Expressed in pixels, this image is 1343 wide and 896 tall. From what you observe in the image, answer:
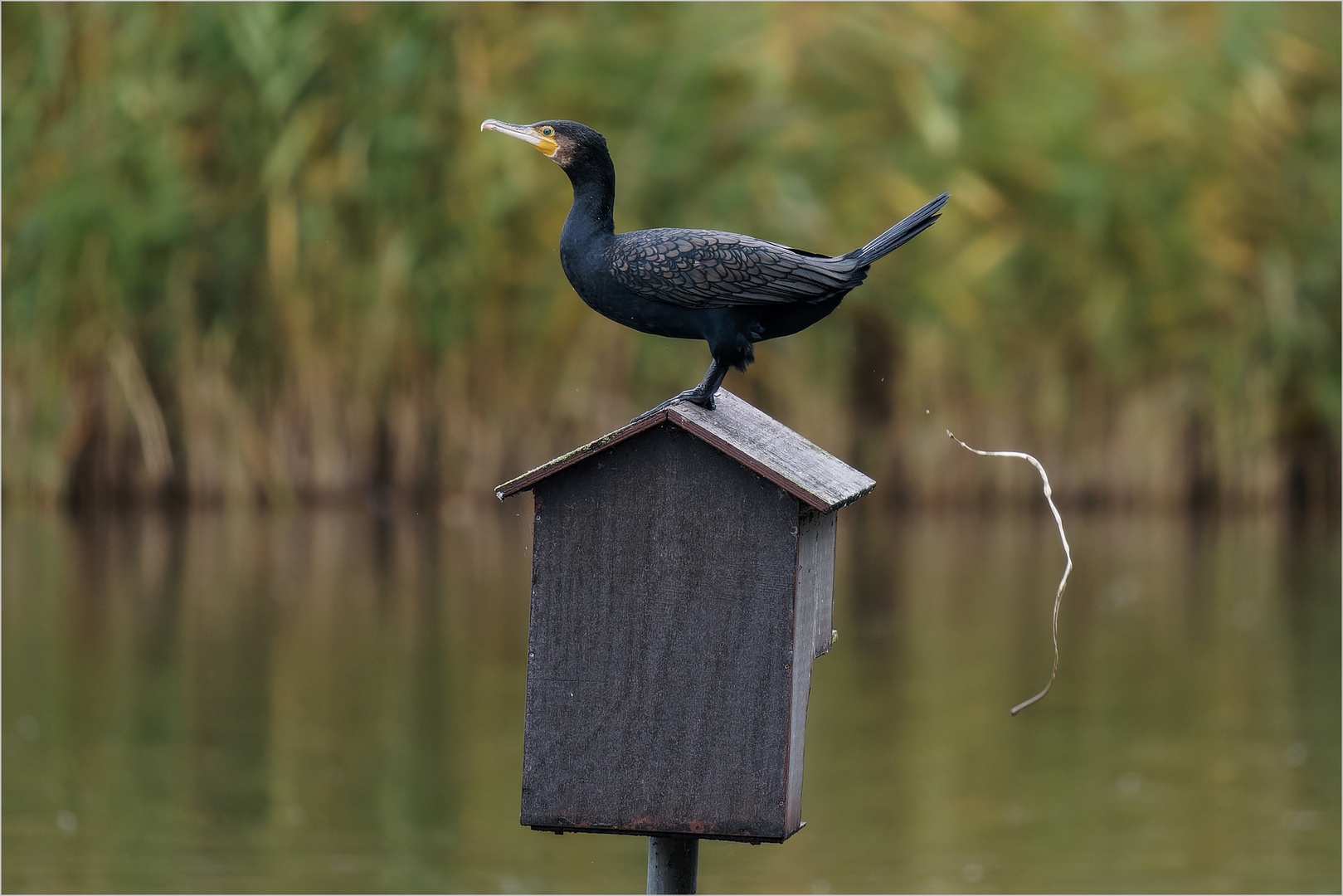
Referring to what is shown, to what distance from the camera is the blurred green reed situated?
1129cm

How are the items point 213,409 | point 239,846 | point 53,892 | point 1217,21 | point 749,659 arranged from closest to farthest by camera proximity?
point 749,659 → point 53,892 → point 239,846 → point 213,409 → point 1217,21

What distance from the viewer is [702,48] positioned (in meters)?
11.4

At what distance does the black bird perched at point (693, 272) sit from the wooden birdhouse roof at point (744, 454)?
0.04 m

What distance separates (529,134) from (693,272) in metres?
0.40

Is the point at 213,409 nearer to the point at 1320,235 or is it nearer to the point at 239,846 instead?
the point at 239,846

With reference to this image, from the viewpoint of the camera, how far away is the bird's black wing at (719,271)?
3293mm

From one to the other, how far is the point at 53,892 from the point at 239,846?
2.43 feet

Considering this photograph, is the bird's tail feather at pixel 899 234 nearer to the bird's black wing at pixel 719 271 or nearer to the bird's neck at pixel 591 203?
the bird's black wing at pixel 719 271

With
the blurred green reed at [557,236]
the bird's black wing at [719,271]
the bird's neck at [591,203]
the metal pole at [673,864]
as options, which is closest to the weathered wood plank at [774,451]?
the bird's black wing at [719,271]

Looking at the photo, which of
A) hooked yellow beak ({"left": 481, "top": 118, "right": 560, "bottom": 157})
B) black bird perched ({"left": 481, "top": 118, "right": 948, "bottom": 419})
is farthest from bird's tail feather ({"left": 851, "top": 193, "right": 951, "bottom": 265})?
hooked yellow beak ({"left": 481, "top": 118, "right": 560, "bottom": 157})

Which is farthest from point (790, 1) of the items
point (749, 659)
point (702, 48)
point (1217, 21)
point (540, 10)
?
point (749, 659)

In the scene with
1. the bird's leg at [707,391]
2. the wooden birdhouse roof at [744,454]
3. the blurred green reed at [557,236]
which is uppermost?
the blurred green reed at [557,236]

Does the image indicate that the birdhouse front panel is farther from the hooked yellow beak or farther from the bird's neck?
the hooked yellow beak

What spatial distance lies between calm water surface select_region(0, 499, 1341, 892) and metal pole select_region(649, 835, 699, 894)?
3109 millimetres
